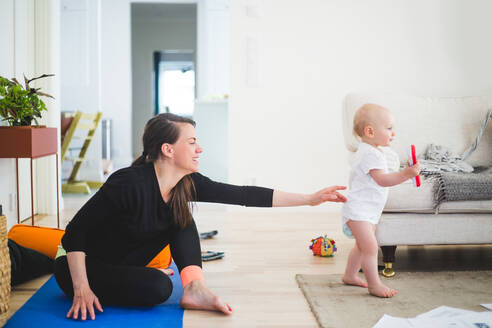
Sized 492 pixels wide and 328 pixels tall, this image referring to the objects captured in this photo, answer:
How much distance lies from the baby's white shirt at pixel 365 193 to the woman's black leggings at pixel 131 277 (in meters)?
0.65

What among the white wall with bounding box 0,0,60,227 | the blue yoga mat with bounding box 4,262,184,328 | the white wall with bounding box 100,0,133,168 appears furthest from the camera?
the white wall with bounding box 100,0,133,168

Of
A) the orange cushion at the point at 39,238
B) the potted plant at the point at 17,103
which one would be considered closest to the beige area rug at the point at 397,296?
the orange cushion at the point at 39,238

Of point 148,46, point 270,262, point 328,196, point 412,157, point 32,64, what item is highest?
point 148,46

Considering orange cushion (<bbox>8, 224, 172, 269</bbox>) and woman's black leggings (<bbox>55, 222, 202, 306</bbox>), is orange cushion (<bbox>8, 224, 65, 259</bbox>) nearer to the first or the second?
orange cushion (<bbox>8, 224, 172, 269</bbox>)

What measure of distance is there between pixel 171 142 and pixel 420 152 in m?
1.72

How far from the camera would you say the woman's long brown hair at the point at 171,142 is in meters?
1.93

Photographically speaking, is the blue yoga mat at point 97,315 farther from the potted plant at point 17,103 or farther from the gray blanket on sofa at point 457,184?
the gray blanket on sofa at point 457,184

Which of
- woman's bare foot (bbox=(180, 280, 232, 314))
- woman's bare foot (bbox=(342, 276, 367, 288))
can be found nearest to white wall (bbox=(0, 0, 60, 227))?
woman's bare foot (bbox=(180, 280, 232, 314))

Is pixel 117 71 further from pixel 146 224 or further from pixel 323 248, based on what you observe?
pixel 146 224

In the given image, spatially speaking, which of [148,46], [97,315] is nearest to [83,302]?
[97,315]

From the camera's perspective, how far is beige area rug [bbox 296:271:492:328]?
6.21ft

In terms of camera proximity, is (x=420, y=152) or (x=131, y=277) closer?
(x=131, y=277)

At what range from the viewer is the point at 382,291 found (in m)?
2.10

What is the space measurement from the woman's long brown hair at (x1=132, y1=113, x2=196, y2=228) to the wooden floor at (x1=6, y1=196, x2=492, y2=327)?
14.2 inches
